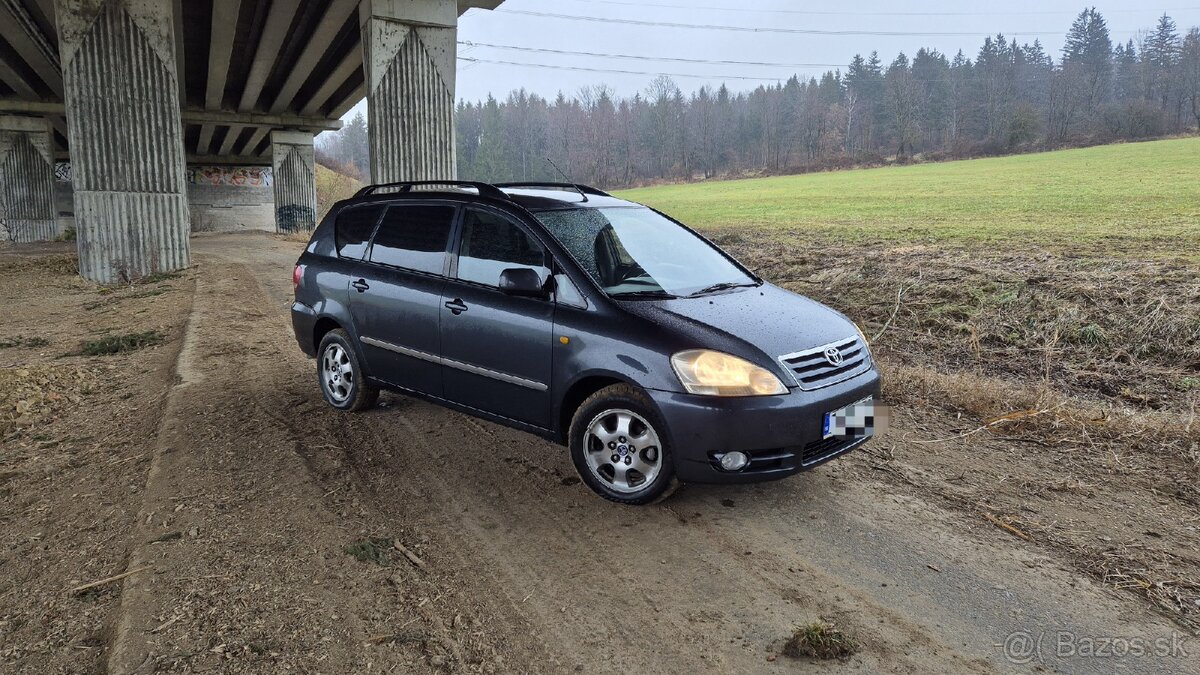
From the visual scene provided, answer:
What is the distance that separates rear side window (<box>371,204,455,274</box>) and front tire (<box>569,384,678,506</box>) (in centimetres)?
156

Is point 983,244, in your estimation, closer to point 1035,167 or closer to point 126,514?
point 126,514

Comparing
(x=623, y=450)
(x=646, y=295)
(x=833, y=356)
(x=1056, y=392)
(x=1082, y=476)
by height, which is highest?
(x=646, y=295)

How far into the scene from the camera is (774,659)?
284cm

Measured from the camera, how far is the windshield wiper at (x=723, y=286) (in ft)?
15.0

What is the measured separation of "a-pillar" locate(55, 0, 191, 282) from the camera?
14.4 metres

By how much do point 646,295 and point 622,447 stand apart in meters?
0.88

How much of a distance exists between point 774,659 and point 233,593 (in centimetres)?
221

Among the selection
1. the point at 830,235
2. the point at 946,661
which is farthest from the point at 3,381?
the point at 830,235

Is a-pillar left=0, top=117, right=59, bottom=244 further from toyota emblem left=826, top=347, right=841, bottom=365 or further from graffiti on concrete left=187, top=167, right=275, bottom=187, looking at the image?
toyota emblem left=826, top=347, right=841, bottom=365

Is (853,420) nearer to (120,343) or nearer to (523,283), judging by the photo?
(523,283)

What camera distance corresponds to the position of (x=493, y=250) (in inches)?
187

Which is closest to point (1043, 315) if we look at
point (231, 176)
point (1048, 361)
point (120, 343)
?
point (1048, 361)

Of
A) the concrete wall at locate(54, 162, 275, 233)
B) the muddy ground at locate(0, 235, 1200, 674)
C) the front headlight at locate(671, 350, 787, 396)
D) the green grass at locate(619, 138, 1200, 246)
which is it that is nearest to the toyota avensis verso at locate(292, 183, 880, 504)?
the front headlight at locate(671, 350, 787, 396)

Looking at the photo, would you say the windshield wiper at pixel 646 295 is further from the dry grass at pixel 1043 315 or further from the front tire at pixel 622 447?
the dry grass at pixel 1043 315
